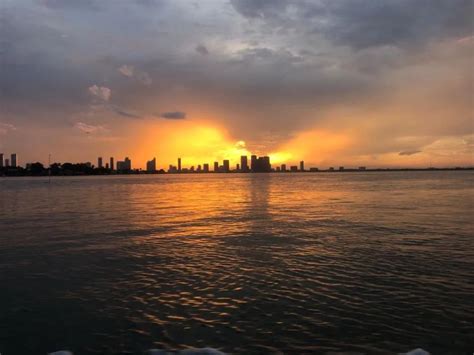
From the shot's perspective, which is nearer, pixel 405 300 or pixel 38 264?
pixel 405 300

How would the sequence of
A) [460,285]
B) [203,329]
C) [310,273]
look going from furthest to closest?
[310,273]
[460,285]
[203,329]

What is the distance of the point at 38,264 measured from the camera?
16484 mm

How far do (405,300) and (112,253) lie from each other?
1311cm

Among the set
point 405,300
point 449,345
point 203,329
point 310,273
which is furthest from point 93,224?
point 449,345

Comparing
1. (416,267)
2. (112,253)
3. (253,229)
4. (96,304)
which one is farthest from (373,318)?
(253,229)

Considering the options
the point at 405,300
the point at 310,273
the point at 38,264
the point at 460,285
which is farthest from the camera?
the point at 38,264

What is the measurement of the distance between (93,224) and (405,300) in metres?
24.1

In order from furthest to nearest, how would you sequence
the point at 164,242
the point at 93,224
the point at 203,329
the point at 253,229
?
1. the point at 93,224
2. the point at 253,229
3. the point at 164,242
4. the point at 203,329

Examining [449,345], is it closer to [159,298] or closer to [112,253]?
[159,298]

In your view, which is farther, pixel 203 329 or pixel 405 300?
pixel 405 300

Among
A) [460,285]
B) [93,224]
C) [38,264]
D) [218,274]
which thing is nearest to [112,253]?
[38,264]

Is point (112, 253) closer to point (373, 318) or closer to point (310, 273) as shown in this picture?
point (310, 273)

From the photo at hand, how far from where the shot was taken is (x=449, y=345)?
8.57 m

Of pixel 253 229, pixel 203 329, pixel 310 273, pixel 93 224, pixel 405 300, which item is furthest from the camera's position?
pixel 93 224
